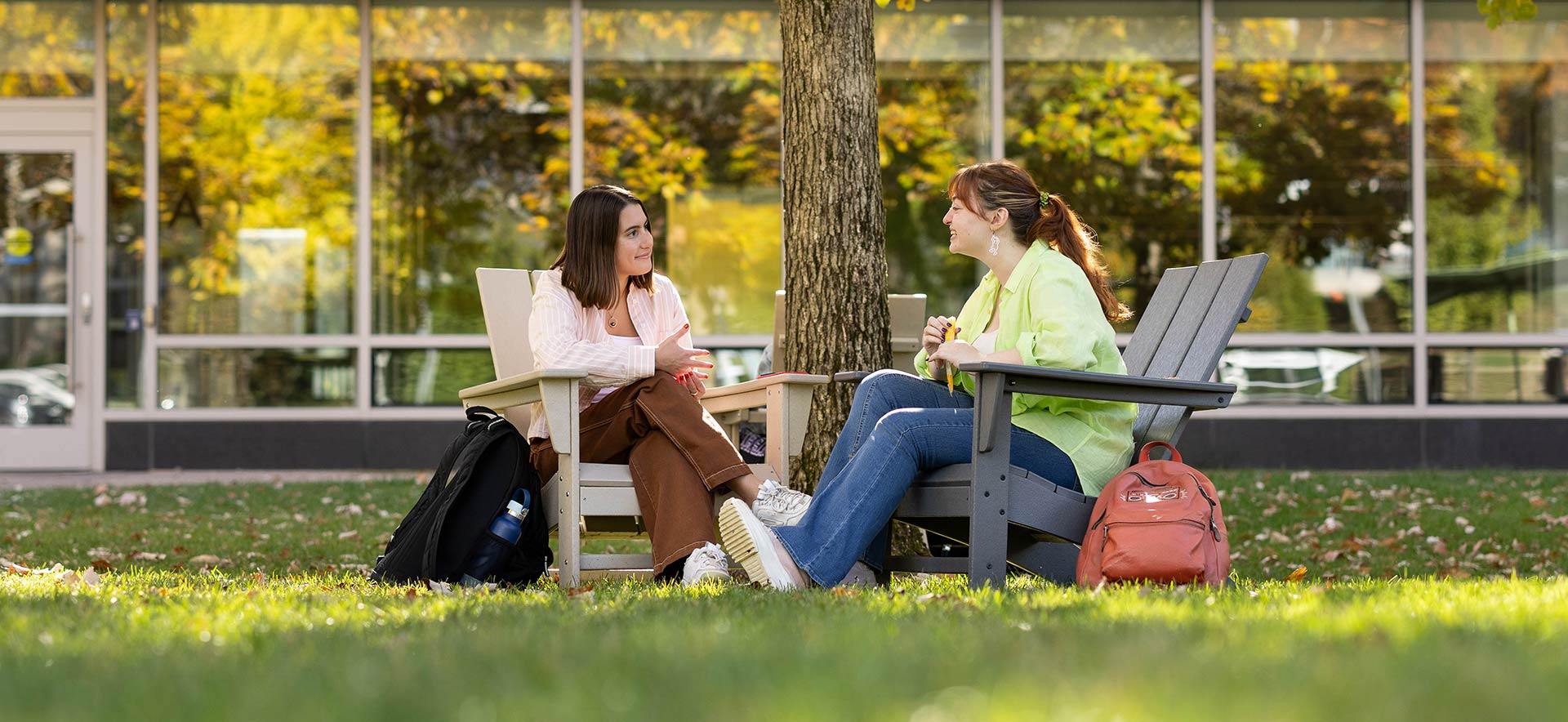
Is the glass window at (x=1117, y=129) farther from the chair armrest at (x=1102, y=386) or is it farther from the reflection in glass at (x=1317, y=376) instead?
Result: the chair armrest at (x=1102, y=386)

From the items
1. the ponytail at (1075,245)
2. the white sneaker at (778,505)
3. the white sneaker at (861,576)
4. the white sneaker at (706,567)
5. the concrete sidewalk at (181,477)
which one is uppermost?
the ponytail at (1075,245)

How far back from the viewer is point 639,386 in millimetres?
4492

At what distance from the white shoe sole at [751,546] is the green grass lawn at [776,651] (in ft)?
0.27

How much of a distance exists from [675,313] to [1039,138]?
20.7ft

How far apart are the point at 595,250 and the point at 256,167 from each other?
6558 millimetres

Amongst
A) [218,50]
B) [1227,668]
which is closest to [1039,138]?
[218,50]

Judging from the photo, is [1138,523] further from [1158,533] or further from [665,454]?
[665,454]

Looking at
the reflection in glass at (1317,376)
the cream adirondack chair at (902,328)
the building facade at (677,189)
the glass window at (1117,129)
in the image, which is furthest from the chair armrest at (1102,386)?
the reflection in glass at (1317,376)

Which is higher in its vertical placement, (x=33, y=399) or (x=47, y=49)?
(x=47, y=49)

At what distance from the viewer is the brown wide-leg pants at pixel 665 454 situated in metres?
4.30

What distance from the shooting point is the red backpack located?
146 inches

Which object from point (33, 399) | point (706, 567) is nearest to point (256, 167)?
point (33, 399)

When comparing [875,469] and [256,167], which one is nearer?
[875,469]

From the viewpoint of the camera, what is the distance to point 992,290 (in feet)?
14.7
